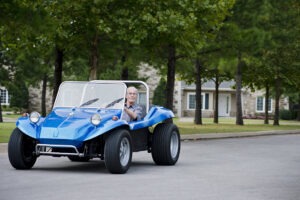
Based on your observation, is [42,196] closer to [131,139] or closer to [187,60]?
[131,139]

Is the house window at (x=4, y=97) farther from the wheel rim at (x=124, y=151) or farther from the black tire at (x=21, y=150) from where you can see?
the wheel rim at (x=124, y=151)

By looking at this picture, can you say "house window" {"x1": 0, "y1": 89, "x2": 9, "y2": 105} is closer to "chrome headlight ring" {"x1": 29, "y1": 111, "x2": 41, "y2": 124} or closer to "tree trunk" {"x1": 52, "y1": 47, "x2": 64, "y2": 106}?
"tree trunk" {"x1": 52, "y1": 47, "x2": 64, "y2": 106}

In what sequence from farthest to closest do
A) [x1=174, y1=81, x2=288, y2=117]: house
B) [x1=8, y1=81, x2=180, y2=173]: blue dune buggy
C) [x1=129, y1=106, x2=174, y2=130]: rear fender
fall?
[x1=174, y1=81, x2=288, y2=117]: house, [x1=129, y1=106, x2=174, y2=130]: rear fender, [x1=8, y1=81, x2=180, y2=173]: blue dune buggy

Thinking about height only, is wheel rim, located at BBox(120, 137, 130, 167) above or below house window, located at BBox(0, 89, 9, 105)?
below

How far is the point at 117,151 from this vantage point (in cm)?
1348

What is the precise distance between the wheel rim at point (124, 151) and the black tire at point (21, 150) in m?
1.67

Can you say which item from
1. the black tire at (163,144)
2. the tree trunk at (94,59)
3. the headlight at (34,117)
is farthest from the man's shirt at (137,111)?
the tree trunk at (94,59)

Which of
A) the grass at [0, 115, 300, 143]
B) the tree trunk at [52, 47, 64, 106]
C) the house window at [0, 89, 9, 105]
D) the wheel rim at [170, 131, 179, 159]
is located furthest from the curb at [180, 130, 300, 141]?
the house window at [0, 89, 9, 105]

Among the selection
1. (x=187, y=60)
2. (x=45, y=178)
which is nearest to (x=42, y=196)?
(x=45, y=178)

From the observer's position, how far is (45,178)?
41.9 ft

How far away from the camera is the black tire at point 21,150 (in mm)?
13922

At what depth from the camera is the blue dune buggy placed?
13.5 m

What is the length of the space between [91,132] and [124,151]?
87 cm

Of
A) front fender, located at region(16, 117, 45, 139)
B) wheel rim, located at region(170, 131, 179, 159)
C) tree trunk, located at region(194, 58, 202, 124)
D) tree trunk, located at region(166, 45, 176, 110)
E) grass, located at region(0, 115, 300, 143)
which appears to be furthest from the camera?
tree trunk, located at region(194, 58, 202, 124)
